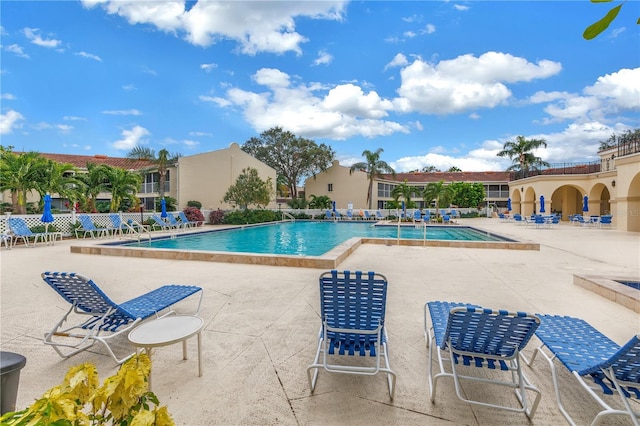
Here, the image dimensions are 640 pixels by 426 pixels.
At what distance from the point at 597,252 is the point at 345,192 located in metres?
27.4

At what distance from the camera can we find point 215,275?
660 centimetres

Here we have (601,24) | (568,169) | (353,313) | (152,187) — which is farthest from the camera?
(152,187)

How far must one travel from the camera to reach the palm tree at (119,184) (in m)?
16.4

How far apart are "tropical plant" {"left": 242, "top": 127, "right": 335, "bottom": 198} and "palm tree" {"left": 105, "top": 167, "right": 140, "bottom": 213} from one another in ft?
70.1

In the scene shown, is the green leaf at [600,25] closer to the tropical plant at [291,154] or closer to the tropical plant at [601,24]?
the tropical plant at [601,24]

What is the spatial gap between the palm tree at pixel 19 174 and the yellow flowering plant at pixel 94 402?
53.2 feet

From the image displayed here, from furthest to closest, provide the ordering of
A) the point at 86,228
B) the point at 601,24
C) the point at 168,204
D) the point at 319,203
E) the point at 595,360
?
1. the point at 319,203
2. the point at 168,204
3. the point at 86,228
4. the point at 595,360
5. the point at 601,24

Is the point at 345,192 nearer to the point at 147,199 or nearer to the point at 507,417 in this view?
the point at 147,199

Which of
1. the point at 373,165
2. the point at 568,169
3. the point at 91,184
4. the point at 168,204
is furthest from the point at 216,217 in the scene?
the point at 568,169

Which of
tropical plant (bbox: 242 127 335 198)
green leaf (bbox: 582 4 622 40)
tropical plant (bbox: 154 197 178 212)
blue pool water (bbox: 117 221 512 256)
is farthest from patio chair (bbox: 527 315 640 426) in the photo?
tropical plant (bbox: 242 127 335 198)

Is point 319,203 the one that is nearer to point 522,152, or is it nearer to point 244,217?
point 244,217

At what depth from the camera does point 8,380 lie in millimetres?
1640

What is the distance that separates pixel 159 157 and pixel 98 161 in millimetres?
9585

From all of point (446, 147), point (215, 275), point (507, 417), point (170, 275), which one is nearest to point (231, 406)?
point (507, 417)
